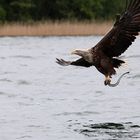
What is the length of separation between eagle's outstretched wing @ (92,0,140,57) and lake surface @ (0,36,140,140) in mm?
335

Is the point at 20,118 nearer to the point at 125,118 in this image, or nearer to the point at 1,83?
the point at 125,118

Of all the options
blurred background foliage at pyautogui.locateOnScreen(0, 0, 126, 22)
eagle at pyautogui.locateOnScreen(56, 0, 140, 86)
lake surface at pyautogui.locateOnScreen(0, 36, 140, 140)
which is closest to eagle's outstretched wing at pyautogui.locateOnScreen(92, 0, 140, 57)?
eagle at pyautogui.locateOnScreen(56, 0, 140, 86)

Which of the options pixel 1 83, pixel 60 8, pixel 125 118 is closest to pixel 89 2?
pixel 60 8

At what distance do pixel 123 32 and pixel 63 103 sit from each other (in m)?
4.95

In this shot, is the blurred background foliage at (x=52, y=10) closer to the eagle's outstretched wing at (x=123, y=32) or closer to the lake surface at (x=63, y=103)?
the lake surface at (x=63, y=103)

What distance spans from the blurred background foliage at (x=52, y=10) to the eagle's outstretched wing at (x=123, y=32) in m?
39.1

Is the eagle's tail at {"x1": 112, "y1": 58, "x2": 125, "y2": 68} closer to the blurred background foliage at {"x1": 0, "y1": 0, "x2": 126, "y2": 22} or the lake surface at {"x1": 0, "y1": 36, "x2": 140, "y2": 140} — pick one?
the lake surface at {"x1": 0, "y1": 36, "x2": 140, "y2": 140}

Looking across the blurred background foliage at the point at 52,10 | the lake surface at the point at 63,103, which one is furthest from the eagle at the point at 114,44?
the blurred background foliage at the point at 52,10

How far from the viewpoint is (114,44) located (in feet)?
37.5

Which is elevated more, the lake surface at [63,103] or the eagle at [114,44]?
the eagle at [114,44]

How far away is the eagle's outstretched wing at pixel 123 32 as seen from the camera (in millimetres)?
11180

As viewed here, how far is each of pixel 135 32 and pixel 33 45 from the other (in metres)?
24.9

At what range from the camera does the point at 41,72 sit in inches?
923

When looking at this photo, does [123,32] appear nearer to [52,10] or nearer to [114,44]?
[114,44]
